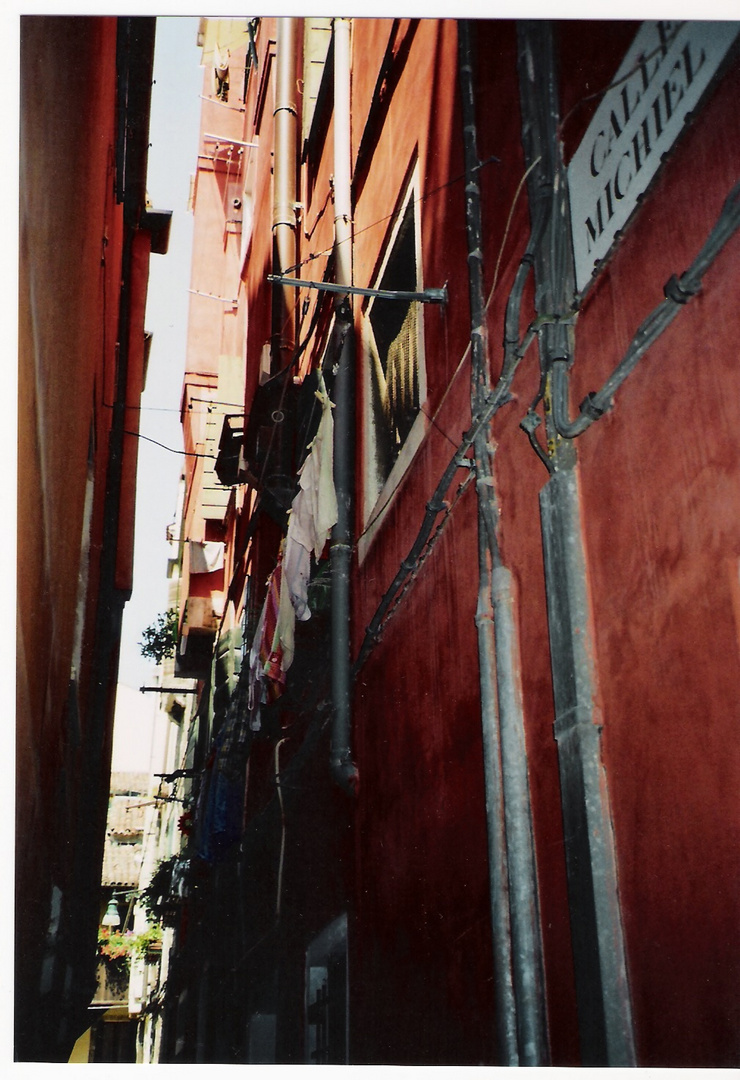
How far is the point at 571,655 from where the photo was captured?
357 cm

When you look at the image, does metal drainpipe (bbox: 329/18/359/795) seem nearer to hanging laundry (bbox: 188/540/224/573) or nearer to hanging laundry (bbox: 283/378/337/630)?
hanging laundry (bbox: 283/378/337/630)

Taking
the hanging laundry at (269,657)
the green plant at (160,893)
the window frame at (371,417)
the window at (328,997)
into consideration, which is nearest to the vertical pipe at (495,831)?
the window frame at (371,417)

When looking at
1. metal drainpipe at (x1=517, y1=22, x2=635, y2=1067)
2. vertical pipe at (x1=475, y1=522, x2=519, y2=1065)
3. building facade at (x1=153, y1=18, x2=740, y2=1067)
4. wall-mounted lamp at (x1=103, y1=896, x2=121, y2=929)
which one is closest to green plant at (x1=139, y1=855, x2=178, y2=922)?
wall-mounted lamp at (x1=103, y1=896, x2=121, y2=929)

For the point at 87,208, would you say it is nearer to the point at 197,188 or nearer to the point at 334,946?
the point at 334,946

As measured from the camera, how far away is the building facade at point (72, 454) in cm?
441

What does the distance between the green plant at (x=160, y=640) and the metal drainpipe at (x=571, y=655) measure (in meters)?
12.8

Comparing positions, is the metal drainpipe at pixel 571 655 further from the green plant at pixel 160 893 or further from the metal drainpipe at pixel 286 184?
the green plant at pixel 160 893

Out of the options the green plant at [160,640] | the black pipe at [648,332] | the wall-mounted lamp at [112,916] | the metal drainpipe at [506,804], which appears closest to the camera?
the black pipe at [648,332]

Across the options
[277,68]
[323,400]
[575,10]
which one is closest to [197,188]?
[277,68]

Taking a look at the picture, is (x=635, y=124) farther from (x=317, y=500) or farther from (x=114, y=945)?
(x=114, y=945)

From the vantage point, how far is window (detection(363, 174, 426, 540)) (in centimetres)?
634

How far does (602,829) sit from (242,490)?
1191 cm

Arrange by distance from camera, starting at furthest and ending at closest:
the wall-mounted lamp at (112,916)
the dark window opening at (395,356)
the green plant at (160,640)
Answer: the wall-mounted lamp at (112,916)
the green plant at (160,640)
the dark window opening at (395,356)

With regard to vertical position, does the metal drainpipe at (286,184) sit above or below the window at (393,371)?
above
